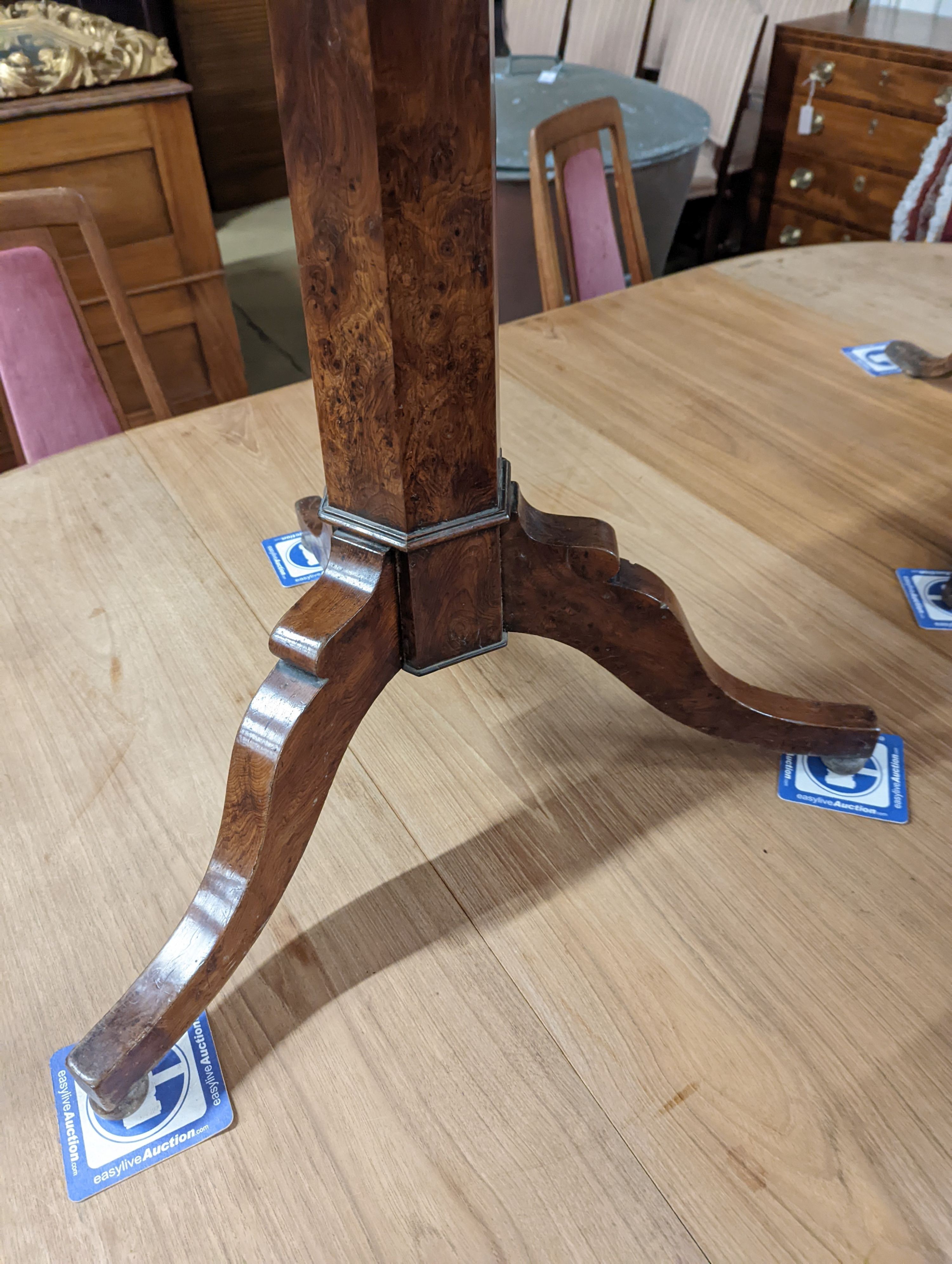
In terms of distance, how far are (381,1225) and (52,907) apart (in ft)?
1.01

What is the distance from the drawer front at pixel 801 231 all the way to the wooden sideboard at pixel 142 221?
5.62 feet

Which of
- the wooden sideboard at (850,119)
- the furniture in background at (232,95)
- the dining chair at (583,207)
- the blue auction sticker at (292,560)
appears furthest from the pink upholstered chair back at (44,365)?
the furniture in background at (232,95)

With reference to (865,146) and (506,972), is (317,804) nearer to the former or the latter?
(506,972)

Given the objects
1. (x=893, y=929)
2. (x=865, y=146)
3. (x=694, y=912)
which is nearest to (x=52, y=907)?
(x=694, y=912)

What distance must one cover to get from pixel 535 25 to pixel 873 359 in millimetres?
3557

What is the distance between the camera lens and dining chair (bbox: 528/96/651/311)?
58.7 inches

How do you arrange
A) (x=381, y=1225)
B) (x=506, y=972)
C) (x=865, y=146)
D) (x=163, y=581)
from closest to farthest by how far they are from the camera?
(x=381, y=1225)
(x=506, y=972)
(x=163, y=581)
(x=865, y=146)

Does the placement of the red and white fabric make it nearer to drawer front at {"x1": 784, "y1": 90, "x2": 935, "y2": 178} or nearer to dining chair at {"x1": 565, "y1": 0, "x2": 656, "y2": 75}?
drawer front at {"x1": 784, "y1": 90, "x2": 935, "y2": 178}

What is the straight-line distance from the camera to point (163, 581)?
37.1 inches

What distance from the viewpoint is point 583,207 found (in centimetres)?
156

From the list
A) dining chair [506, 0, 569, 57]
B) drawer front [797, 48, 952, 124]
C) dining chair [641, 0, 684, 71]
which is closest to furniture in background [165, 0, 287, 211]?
dining chair [506, 0, 569, 57]

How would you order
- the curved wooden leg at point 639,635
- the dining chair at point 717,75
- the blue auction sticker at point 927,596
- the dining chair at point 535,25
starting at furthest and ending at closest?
the dining chair at point 535,25 → the dining chair at point 717,75 → the blue auction sticker at point 927,596 → the curved wooden leg at point 639,635

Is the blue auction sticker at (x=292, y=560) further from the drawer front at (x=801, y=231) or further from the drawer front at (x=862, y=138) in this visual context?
the drawer front at (x=801, y=231)

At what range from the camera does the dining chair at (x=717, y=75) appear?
3082 millimetres
